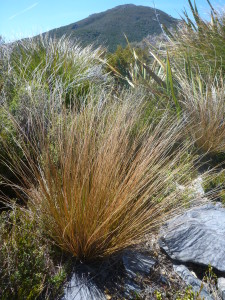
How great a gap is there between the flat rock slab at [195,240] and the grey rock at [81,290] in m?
0.55

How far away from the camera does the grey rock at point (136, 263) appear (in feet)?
5.79

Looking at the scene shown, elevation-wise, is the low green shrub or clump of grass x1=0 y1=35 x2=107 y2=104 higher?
clump of grass x1=0 y1=35 x2=107 y2=104

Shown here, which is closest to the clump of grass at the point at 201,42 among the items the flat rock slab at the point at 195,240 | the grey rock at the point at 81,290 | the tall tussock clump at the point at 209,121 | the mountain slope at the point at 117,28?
the tall tussock clump at the point at 209,121

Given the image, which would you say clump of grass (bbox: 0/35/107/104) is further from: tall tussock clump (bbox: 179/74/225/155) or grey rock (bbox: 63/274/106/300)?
grey rock (bbox: 63/274/106/300)

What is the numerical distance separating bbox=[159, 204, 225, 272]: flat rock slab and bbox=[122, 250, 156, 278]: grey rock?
159mm

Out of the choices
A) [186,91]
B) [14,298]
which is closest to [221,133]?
→ [186,91]

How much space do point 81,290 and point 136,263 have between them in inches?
14.7

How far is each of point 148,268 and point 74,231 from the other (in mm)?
481

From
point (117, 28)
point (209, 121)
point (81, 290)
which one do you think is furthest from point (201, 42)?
point (117, 28)

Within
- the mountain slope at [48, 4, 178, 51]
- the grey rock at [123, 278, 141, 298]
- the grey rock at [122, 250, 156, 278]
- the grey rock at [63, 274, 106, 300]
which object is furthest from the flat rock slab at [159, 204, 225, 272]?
the mountain slope at [48, 4, 178, 51]

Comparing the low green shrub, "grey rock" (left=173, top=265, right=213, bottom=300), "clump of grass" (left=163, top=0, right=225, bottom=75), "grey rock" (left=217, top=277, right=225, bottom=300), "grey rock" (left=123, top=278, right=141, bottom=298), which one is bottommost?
"grey rock" (left=217, top=277, right=225, bottom=300)

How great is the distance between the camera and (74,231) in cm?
173

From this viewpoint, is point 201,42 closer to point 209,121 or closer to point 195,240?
point 209,121

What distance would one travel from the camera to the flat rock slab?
1854 millimetres
